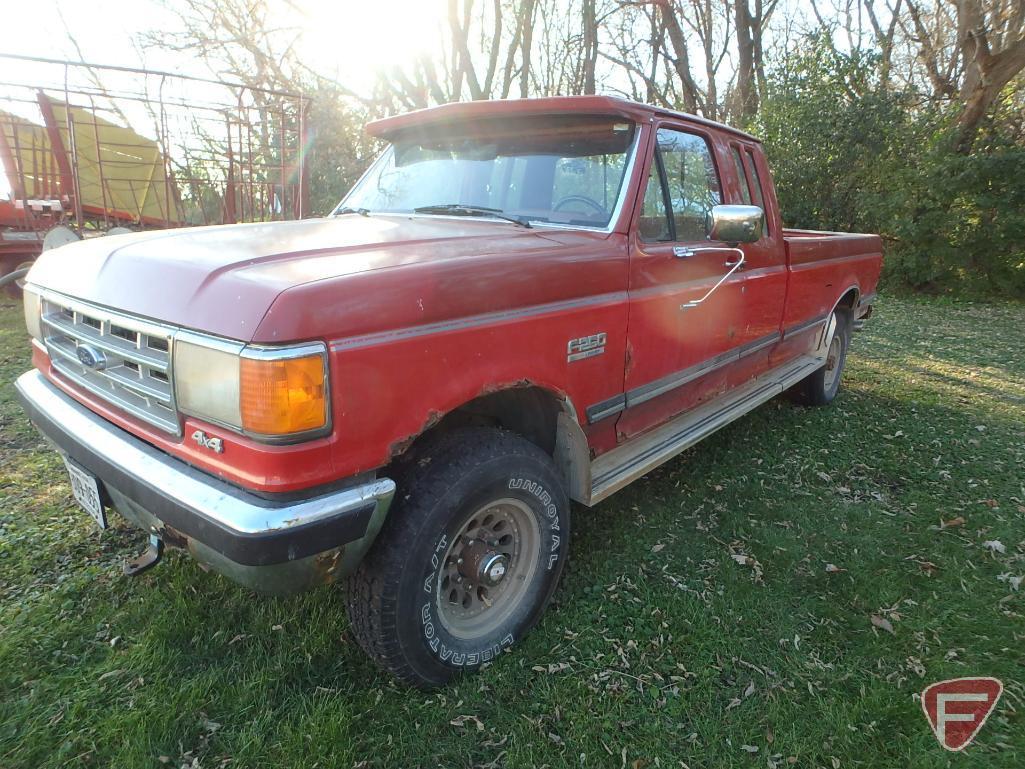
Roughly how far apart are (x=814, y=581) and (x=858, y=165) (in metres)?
11.7

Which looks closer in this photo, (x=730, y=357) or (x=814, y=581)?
(x=814, y=581)

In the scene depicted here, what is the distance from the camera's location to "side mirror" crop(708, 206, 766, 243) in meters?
2.84

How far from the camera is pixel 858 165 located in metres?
12.2

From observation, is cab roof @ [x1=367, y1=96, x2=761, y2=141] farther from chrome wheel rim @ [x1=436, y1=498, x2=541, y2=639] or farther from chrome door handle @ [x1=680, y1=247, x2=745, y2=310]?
chrome wheel rim @ [x1=436, y1=498, x2=541, y2=639]

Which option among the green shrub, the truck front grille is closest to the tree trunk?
the green shrub

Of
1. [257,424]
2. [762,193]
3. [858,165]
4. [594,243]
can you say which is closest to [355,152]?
[858,165]

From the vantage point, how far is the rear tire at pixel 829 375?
17.5 feet

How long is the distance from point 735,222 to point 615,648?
1.94 m

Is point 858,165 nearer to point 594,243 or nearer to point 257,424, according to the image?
point 594,243

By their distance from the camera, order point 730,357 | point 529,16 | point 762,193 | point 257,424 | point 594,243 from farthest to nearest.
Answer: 1. point 529,16
2. point 762,193
3. point 730,357
4. point 594,243
5. point 257,424

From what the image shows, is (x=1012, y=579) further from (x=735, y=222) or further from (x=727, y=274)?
(x=735, y=222)

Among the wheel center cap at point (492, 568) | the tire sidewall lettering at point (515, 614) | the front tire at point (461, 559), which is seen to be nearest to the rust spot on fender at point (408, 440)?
the front tire at point (461, 559)

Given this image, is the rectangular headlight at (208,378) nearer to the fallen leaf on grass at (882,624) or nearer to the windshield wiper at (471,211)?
the windshield wiper at (471,211)

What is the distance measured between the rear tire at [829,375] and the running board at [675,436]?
80 cm
